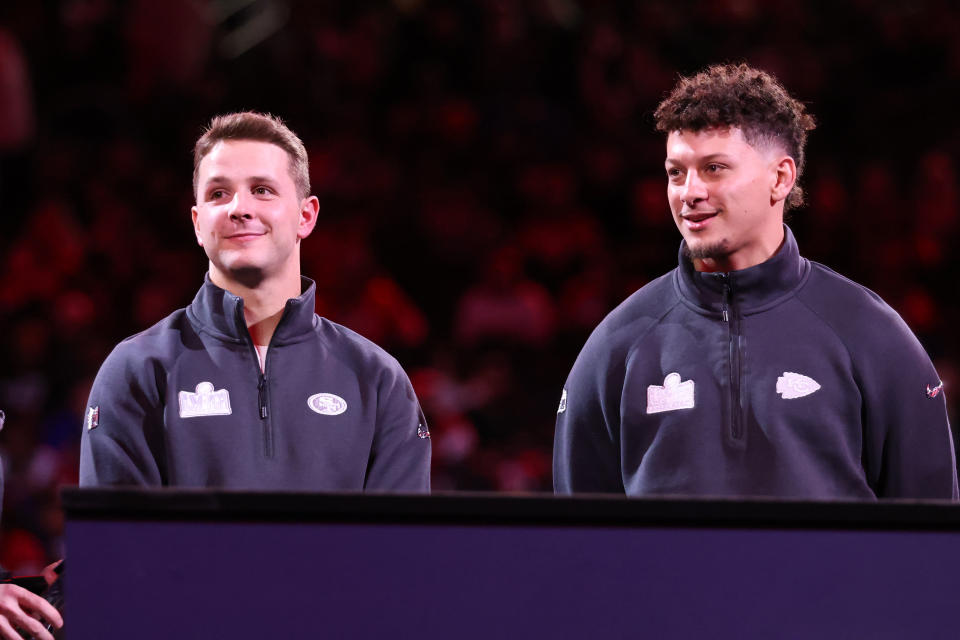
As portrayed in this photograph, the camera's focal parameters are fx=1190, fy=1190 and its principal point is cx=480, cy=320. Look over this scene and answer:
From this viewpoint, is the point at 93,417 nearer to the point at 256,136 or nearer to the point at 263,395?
the point at 263,395

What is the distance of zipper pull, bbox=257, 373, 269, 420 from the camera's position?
2.92 metres

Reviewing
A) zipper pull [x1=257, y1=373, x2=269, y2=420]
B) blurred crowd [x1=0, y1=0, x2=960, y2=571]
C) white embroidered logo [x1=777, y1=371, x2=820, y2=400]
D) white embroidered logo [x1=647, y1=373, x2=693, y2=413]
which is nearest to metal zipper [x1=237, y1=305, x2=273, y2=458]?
zipper pull [x1=257, y1=373, x2=269, y2=420]

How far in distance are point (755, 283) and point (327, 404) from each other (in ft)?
3.68

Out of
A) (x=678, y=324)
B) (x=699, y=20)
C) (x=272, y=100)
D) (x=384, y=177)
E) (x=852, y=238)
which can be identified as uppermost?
(x=699, y=20)

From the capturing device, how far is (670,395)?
2951 mm

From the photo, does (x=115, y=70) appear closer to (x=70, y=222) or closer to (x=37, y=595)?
(x=70, y=222)

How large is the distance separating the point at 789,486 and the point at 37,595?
170cm

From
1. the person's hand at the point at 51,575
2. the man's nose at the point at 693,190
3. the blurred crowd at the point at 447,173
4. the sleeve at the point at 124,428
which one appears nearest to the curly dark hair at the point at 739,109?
the man's nose at the point at 693,190

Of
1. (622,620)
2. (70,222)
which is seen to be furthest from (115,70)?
(622,620)

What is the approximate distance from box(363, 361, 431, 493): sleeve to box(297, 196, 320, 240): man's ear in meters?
0.45

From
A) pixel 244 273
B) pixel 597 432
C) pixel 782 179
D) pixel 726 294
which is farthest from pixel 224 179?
pixel 782 179

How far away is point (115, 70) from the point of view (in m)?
9.74

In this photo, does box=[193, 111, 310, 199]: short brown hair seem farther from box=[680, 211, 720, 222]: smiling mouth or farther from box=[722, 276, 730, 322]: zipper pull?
box=[722, 276, 730, 322]: zipper pull

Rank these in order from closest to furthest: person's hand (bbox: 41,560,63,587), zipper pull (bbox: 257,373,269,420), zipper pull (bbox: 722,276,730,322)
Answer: person's hand (bbox: 41,560,63,587)
zipper pull (bbox: 257,373,269,420)
zipper pull (bbox: 722,276,730,322)
